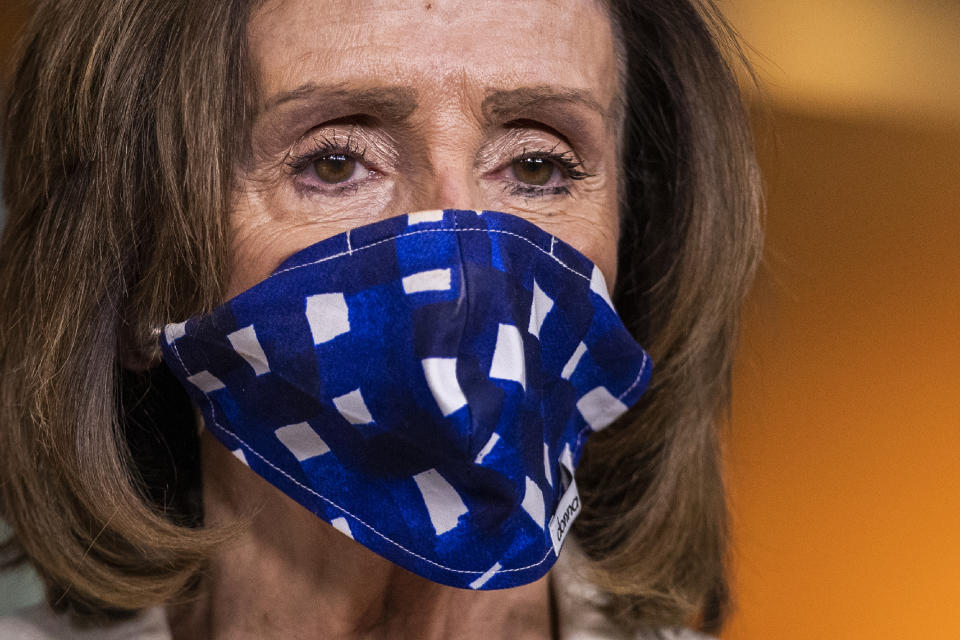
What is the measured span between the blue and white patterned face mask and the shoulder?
37 cm

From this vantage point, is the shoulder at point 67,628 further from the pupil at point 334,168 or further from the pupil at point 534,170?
the pupil at point 534,170

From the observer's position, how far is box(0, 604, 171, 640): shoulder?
1539 millimetres

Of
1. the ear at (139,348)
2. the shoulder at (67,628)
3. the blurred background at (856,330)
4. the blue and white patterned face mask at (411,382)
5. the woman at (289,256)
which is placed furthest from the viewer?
the blurred background at (856,330)

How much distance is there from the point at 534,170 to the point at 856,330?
114 centimetres

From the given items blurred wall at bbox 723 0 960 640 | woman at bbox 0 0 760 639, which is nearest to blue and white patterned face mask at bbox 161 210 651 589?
woman at bbox 0 0 760 639

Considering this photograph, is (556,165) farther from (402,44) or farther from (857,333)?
(857,333)

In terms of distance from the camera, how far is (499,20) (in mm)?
1339

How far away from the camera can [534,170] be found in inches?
56.7

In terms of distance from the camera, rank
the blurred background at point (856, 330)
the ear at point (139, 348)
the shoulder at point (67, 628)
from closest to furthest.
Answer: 1. the ear at point (139, 348)
2. the shoulder at point (67, 628)
3. the blurred background at point (856, 330)

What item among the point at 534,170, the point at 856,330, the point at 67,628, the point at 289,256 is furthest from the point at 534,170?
the point at 856,330

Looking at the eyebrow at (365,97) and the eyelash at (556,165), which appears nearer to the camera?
the eyebrow at (365,97)

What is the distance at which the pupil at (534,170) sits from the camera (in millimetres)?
1423

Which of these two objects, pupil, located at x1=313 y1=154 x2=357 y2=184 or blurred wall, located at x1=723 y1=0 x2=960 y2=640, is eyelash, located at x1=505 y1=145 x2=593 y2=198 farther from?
blurred wall, located at x1=723 y1=0 x2=960 y2=640

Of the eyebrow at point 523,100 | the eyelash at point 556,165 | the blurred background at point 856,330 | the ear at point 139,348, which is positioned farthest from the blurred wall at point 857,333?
the ear at point 139,348
